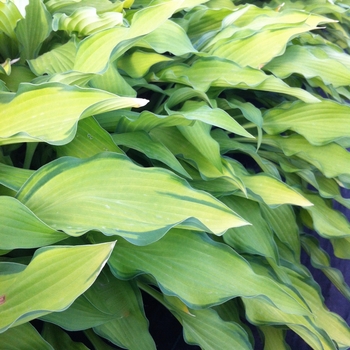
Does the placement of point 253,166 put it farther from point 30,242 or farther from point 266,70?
point 30,242

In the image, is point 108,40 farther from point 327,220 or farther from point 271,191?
point 327,220

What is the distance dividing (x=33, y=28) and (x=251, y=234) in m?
0.50

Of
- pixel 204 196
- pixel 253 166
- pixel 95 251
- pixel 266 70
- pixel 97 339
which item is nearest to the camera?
pixel 95 251

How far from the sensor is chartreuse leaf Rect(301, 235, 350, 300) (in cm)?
67

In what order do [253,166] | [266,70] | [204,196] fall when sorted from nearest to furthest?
[204,196], [266,70], [253,166]

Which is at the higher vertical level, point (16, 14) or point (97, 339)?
point (16, 14)

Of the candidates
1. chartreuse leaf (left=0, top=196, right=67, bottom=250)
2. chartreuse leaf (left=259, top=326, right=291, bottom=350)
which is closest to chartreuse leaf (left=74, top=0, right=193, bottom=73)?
chartreuse leaf (left=0, top=196, right=67, bottom=250)

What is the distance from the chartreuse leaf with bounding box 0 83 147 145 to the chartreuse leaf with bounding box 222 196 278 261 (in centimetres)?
25

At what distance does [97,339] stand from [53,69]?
42cm

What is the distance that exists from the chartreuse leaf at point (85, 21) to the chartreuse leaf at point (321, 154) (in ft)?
1.19

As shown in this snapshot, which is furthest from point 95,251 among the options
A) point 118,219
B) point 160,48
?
point 160,48

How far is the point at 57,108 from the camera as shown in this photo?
1.38 ft

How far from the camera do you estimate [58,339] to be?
51 centimetres

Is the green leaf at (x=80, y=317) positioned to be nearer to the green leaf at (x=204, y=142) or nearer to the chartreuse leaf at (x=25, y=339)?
the chartreuse leaf at (x=25, y=339)
